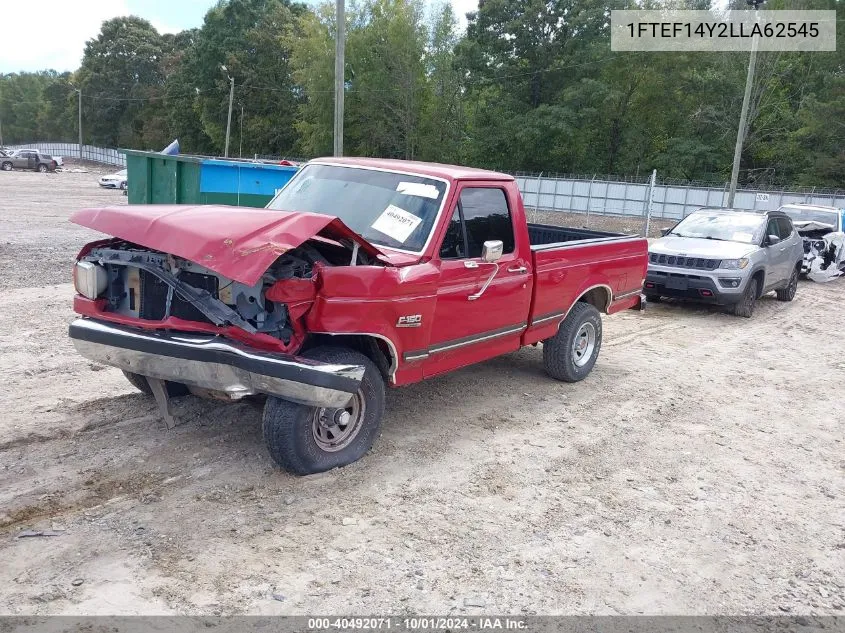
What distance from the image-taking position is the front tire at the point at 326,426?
4305 millimetres

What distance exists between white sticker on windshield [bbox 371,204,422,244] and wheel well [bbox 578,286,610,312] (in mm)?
2809

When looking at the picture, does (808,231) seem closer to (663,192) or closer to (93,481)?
(93,481)

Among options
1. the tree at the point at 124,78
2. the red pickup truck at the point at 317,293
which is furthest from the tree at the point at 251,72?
the red pickup truck at the point at 317,293

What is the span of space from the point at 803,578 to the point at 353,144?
185 ft

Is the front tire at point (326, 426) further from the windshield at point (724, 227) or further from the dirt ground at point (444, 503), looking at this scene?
the windshield at point (724, 227)

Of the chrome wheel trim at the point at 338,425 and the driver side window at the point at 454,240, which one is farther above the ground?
the driver side window at the point at 454,240

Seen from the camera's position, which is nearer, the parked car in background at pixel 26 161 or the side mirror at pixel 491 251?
the side mirror at pixel 491 251

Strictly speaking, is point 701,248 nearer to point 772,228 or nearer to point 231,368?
point 772,228

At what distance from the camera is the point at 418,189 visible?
5344 mm

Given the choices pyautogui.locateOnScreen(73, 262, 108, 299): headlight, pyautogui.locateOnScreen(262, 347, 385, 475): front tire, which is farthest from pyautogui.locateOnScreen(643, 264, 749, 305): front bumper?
pyautogui.locateOnScreen(73, 262, 108, 299): headlight

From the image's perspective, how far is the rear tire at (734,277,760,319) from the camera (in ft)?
37.7

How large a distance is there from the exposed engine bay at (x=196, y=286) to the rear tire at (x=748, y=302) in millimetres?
8930

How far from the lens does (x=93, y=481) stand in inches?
172

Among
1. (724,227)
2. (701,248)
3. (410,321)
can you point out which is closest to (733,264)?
(701,248)
